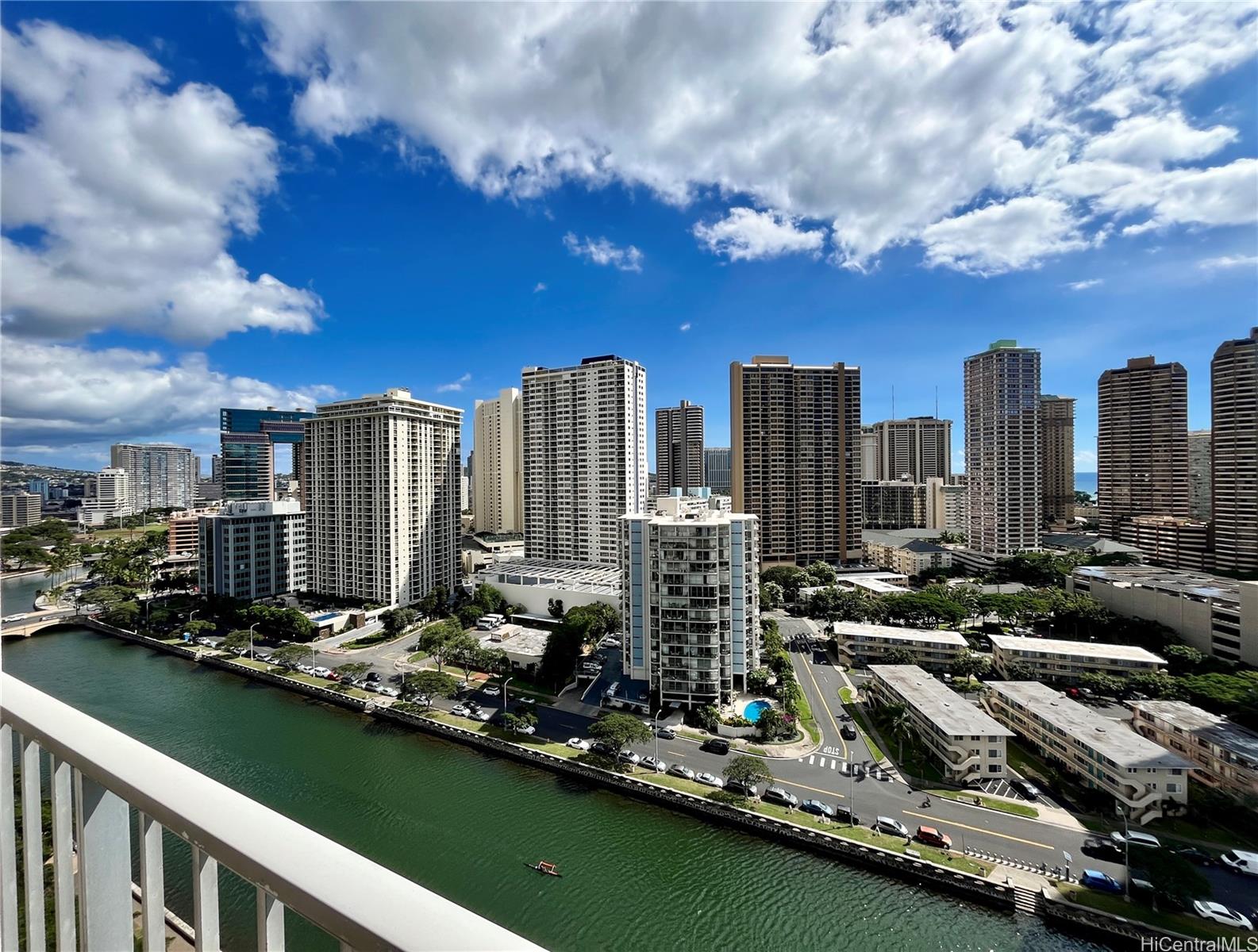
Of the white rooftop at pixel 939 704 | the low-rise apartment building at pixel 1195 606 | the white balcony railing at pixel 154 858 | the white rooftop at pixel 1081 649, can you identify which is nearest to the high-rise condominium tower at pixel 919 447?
the low-rise apartment building at pixel 1195 606

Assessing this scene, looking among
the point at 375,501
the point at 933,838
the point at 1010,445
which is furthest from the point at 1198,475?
the point at 375,501

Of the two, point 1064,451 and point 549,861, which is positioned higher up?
point 1064,451

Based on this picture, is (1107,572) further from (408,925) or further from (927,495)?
(408,925)

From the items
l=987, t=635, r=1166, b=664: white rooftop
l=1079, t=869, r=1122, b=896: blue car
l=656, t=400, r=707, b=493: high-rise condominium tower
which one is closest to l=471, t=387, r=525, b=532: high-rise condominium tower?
l=656, t=400, r=707, b=493: high-rise condominium tower

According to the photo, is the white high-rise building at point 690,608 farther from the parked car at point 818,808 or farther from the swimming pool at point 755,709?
the parked car at point 818,808

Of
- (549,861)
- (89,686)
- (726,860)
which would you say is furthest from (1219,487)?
(89,686)

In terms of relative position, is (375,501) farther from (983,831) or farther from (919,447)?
(919,447)
